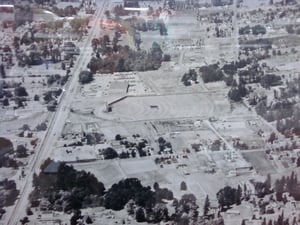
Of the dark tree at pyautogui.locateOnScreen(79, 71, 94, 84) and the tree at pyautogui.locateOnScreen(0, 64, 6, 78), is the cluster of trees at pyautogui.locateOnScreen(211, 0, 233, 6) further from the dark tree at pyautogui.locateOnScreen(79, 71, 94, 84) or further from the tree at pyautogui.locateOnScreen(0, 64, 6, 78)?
the tree at pyautogui.locateOnScreen(0, 64, 6, 78)

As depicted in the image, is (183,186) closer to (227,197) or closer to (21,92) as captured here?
(227,197)

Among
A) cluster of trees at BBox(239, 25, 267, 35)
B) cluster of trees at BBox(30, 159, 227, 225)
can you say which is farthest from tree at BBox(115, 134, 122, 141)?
cluster of trees at BBox(239, 25, 267, 35)

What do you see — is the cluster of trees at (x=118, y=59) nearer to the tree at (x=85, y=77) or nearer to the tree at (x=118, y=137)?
the tree at (x=85, y=77)

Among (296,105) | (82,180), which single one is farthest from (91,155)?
(296,105)

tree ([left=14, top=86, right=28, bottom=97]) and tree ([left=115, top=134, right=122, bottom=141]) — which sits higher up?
Result: tree ([left=14, top=86, right=28, bottom=97])

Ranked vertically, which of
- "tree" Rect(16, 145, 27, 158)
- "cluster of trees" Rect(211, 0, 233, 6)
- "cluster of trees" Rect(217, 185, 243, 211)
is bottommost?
"cluster of trees" Rect(217, 185, 243, 211)

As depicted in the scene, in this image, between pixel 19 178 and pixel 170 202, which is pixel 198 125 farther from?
pixel 19 178

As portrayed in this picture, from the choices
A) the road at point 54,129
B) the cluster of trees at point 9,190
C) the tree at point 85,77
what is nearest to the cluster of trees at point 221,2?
the road at point 54,129

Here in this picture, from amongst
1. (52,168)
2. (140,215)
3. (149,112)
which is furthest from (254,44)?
(52,168)
